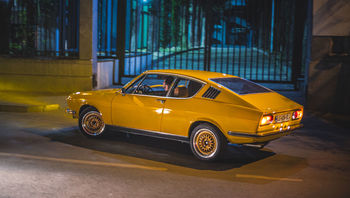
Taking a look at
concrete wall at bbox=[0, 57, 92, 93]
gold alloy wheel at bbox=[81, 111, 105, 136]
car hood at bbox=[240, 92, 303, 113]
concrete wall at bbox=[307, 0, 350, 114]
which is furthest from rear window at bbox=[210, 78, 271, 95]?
concrete wall at bbox=[0, 57, 92, 93]

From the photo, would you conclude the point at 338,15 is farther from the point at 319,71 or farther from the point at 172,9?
the point at 172,9

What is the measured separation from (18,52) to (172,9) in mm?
13773

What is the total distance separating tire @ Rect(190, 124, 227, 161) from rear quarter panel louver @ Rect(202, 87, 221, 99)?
1.51ft

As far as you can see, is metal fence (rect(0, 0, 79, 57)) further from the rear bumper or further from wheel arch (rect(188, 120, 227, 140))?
the rear bumper

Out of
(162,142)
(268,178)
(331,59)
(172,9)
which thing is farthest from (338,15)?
(172,9)

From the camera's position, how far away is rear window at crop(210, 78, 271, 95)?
298 inches

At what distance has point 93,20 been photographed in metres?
15.6

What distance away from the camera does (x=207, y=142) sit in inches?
287

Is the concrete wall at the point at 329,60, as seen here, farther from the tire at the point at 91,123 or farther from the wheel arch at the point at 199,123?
the tire at the point at 91,123

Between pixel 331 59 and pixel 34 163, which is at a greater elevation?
pixel 331 59

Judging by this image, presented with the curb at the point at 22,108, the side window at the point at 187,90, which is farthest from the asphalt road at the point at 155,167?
the curb at the point at 22,108

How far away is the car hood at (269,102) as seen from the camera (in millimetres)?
7002

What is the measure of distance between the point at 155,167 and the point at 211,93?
1.48 metres

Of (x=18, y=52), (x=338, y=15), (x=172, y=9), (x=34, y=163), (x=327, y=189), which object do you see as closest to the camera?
(x=327, y=189)
